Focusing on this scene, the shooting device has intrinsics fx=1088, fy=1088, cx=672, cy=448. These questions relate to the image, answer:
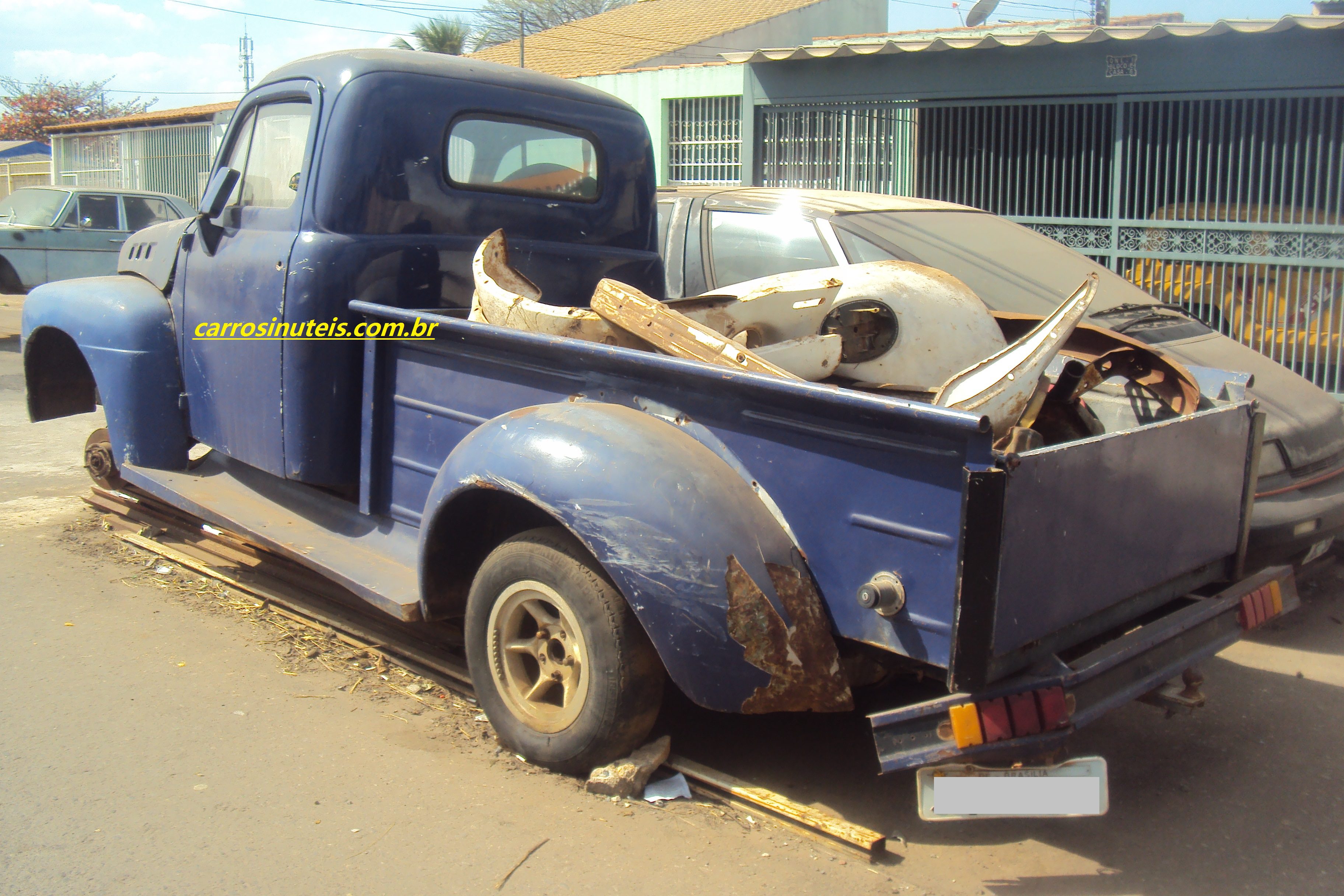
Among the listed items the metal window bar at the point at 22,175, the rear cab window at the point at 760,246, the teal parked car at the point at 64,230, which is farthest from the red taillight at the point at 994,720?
the metal window bar at the point at 22,175

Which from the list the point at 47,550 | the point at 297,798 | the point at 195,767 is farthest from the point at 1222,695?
the point at 47,550

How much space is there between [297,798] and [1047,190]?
8487mm

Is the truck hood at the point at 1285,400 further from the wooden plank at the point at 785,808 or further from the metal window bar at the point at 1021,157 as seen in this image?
the metal window bar at the point at 1021,157

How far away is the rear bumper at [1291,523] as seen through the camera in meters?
4.23

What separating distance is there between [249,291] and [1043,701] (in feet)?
10.8

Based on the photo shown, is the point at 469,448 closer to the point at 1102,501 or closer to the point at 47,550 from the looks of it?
the point at 1102,501

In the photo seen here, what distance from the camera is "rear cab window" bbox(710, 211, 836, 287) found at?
587 centimetres

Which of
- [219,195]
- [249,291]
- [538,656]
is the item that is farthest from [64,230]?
[538,656]

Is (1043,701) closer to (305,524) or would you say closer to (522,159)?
(305,524)

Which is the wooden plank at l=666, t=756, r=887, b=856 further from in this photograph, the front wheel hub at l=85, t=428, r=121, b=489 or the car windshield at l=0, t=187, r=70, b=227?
the car windshield at l=0, t=187, r=70, b=227

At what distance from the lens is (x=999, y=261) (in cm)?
597

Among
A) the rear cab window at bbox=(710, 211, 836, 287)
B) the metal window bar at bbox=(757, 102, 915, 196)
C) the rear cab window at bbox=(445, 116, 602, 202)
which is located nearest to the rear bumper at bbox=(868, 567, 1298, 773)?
the rear cab window at bbox=(445, 116, 602, 202)

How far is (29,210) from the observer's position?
46.3ft

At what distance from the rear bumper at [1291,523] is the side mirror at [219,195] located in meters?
4.33
